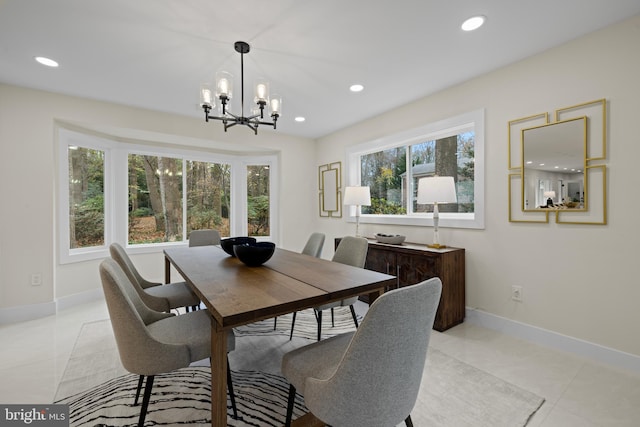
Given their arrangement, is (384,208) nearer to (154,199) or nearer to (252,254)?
(252,254)

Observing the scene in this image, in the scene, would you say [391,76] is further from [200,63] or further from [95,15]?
[95,15]

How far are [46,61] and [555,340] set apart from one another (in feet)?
16.3

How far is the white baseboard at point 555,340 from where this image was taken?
2.01m

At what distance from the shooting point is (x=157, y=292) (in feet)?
7.79

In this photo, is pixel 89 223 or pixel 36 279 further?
pixel 89 223

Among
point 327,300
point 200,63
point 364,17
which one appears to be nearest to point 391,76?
point 364,17

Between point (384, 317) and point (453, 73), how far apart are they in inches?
107

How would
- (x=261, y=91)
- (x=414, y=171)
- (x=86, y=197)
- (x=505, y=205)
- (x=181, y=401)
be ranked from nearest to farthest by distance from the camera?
(x=181, y=401) → (x=261, y=91) → (x=505, y=205) → (x=414, y=171) → (x=86, y=197)

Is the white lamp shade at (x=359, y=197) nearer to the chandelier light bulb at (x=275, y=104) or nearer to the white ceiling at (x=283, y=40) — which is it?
the white ceiling at (x=283, y=40)

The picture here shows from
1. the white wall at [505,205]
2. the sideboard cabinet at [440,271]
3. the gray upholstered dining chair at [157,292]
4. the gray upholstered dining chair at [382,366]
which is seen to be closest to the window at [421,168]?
the white wall at [505,205]

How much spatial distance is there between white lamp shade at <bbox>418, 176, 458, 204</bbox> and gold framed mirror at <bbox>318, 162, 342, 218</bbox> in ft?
6.26

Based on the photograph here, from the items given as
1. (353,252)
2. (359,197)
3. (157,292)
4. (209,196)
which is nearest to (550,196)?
(353,252)

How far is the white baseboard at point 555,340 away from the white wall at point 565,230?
0.13 feet

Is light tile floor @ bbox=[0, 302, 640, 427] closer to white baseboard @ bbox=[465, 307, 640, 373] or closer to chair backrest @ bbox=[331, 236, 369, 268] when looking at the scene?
white baseboard @ bbox=[465, 307, 640, 373]
